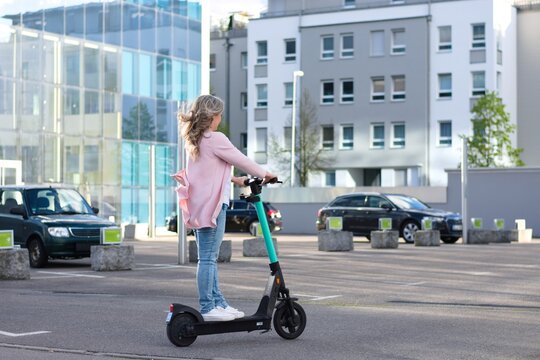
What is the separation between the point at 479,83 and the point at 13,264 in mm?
56007

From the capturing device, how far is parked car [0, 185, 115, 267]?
20.8 m

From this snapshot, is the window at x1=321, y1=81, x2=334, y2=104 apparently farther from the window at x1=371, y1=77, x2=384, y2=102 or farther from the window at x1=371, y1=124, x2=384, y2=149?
the window at x1=371, y1=124, x2=384, y2=149

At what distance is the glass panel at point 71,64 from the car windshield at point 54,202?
21600 mm

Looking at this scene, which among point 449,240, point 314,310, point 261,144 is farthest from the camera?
point 261,144

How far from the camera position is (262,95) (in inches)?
3081

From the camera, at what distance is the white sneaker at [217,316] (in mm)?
8320

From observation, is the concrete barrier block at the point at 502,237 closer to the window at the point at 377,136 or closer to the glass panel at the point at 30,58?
the glass panel at the point at 30,58

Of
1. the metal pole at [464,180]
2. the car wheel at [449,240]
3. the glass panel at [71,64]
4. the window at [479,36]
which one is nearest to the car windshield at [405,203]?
the car wheel at [449,240]

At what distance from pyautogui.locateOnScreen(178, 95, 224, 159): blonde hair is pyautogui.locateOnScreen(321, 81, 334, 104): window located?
220ft

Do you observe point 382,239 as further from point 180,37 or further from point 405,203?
point 180,37

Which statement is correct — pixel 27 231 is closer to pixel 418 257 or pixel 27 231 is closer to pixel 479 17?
pixel 418 257

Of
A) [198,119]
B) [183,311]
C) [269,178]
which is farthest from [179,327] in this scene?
[198,119]

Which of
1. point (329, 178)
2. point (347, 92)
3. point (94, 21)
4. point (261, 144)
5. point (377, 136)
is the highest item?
point (347, 92)

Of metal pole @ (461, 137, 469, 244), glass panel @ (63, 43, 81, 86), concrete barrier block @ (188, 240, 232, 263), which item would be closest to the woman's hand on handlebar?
concrete barrier block @ (188, 240, 232, 263)
